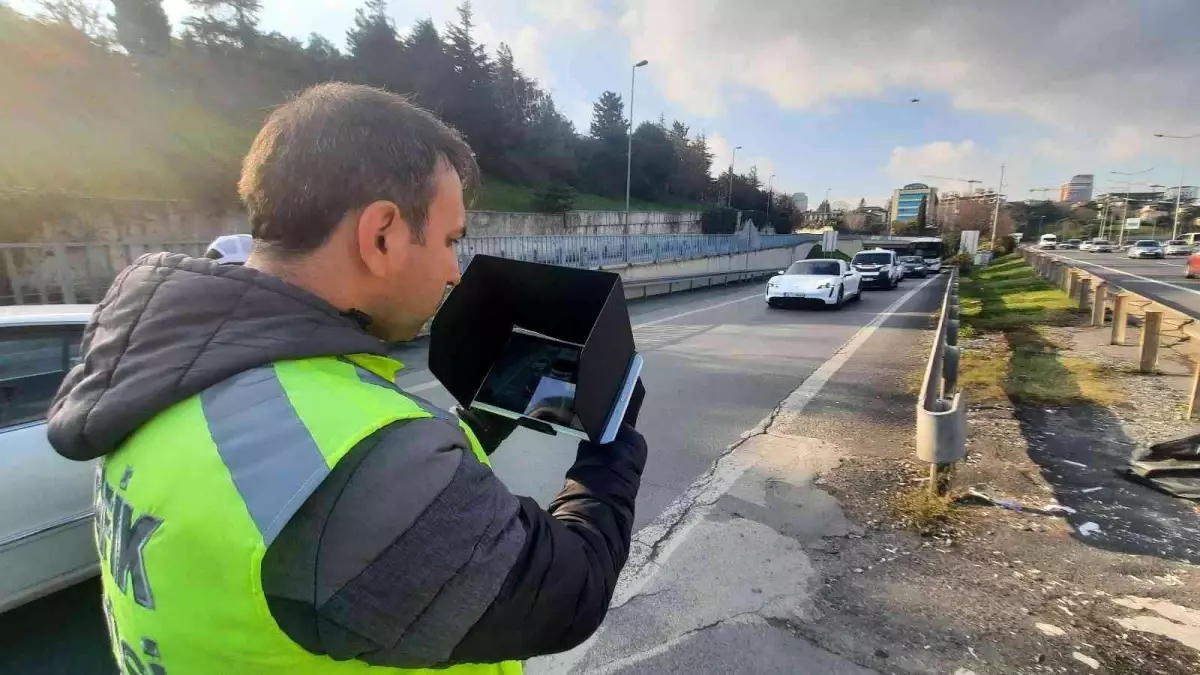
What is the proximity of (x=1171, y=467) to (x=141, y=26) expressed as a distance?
126 ft

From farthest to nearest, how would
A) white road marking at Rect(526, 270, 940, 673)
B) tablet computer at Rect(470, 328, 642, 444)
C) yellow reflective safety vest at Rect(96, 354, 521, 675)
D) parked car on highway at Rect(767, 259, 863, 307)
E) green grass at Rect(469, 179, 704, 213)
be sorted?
green grass at Rect(469, 179, 704, 213), parked car on highway at Rect(767, 259, 863, 307), white road marking at Rect(526, 270, 940, 673), tablet computer at Rect(470, 328, 642, 444), yellow reflective safety vest at Rect(96, 354, 521, 675)

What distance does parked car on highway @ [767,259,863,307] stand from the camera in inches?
621

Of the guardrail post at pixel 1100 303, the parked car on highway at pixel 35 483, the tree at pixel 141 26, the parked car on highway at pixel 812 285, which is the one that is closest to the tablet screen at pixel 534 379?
the parked car on highway at pixel 35 483

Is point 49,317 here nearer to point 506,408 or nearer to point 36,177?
point 506,408

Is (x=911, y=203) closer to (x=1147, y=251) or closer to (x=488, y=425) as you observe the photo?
(x=1147, y=251)

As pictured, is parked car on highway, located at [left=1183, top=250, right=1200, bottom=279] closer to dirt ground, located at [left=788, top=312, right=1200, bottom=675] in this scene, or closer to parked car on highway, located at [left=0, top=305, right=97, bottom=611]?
dirt ground, located at [left=788, top=312, right=1200, bottom=675]

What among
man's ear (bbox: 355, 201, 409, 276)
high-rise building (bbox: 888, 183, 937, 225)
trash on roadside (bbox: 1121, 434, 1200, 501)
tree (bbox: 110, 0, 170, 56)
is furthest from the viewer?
high-rise building (bbox: 888, 183, 937, 225)

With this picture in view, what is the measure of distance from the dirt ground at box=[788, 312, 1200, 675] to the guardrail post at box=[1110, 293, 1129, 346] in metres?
5.09

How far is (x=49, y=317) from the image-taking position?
2.98 meters

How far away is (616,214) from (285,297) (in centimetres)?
4812

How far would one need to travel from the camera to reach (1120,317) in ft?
29.9

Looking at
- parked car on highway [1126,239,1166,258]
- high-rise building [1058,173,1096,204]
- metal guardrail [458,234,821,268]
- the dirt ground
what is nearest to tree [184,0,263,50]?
metal guardrail [458,234,821,268]

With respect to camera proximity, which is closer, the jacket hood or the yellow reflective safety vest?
the yellow reflective safety vest

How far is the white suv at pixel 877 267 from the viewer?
75.6 ft
